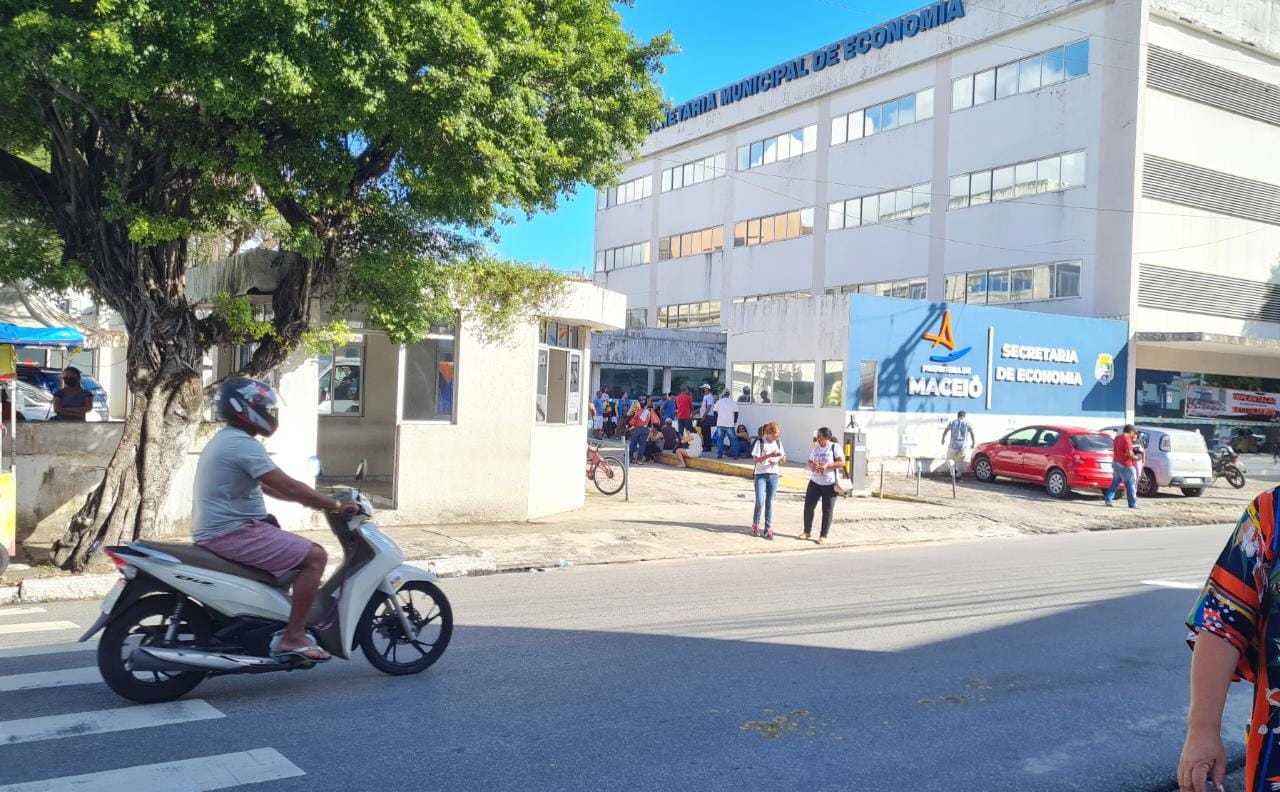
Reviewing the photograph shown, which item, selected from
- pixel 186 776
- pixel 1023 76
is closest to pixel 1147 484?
pixel 1023 76

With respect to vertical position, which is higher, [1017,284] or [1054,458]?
[1017,284]

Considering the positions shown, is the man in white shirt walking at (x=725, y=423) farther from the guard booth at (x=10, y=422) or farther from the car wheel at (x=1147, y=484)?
the guard booth at (x=10, y=422)

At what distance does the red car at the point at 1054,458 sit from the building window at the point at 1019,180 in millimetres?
12015

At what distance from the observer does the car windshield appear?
20266mm

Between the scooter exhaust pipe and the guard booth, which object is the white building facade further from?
the scooter exhaust pipe

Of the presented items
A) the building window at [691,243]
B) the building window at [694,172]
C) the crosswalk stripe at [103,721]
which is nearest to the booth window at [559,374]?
the crosswalk stripe at [103,721]

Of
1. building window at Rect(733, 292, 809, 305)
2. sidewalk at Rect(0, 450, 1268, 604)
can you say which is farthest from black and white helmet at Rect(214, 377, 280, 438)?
building window at Rect(733, 292, 809, 305)

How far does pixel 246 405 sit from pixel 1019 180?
30.8m

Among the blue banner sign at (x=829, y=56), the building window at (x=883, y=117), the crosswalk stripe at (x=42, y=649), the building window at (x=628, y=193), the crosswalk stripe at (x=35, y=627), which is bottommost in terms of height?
the crosswalk stripe at (x=35, y=627)

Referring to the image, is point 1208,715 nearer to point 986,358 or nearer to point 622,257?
point 986,358

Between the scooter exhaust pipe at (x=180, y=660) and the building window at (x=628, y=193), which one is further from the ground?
the building window at (x=628, y=193)

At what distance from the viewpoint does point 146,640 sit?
213 inches

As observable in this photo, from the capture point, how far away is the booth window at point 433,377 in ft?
43.6

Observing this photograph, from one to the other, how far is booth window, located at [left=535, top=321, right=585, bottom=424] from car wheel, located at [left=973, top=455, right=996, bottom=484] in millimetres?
11559
